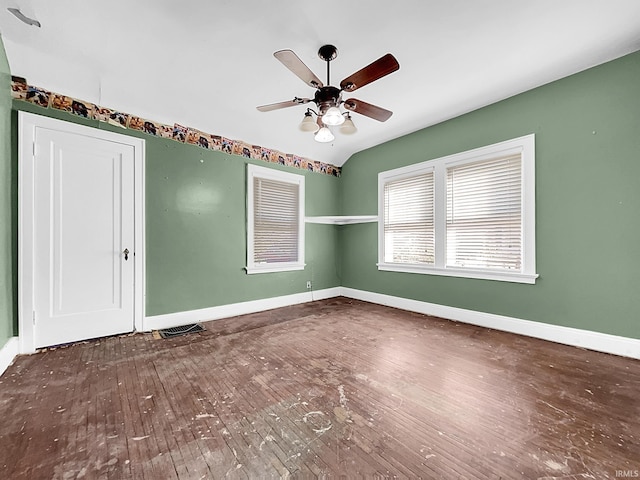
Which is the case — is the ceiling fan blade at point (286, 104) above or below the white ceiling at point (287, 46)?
below

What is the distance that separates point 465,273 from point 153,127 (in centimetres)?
456

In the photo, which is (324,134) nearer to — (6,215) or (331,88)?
(331,88)

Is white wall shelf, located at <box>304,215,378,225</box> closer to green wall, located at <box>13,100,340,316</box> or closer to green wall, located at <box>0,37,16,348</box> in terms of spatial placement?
green wall, located at <box>13,100,340,316</box>

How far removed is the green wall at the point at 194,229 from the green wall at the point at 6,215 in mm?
345

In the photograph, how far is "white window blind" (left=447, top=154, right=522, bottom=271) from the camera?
338 cm

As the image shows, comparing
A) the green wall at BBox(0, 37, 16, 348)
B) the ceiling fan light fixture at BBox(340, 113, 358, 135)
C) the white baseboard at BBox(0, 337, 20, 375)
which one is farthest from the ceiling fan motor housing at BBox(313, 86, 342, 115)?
the white baseboard at BBox(0, 337, 20, 375)

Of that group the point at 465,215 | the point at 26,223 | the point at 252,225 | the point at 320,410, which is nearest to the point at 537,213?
the point at 465,215

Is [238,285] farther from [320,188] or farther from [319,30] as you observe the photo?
[319,30]

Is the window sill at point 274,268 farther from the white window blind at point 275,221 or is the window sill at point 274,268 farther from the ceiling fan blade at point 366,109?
the ceiling fan blade at point 366,109

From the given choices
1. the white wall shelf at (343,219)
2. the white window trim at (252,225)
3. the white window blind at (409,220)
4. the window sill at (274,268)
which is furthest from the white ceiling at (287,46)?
the window sill at (274,268)

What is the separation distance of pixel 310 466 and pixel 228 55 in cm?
319

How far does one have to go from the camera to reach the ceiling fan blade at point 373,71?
1985 mm

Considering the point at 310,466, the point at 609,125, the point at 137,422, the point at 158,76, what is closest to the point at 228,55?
the point at 158,76

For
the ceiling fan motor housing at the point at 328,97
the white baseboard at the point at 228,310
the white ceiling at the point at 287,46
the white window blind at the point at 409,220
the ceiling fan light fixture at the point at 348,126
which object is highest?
the white ceiling at the point at 287,46
